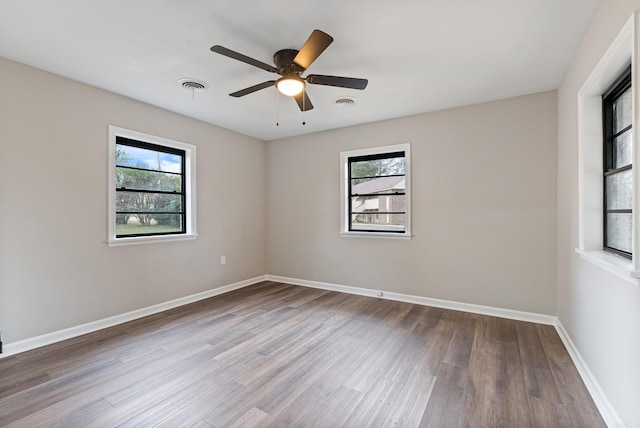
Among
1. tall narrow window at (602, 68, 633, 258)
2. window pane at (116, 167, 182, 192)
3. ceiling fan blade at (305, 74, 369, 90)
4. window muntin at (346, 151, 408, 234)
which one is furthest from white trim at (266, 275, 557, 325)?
ceiling fan blade at (305, 74, 369, 90)

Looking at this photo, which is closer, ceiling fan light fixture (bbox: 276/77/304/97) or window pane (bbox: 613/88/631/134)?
window pane (bbox: 613/88/631/134)

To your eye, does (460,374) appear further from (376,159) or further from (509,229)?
(376,159)

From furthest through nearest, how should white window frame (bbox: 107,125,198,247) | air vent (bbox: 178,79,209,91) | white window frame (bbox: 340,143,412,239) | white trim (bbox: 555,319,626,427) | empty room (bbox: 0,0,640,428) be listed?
white window frame (bbox: 340,143,412,239) → white window frame (bbox: 107,125,198,247) → air vent (bbox: 178,79,209,91) → empty room (bbox: 0,0,640,428) → white trim (bbox: 555,319,626,427)

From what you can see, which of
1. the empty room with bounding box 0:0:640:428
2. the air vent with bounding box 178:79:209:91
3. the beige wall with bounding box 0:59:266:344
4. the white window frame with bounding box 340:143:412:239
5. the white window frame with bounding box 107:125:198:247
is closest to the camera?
the empty room with bounding box 0:0:640:428

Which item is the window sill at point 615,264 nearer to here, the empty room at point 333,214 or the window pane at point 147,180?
the empty room at point 333,214

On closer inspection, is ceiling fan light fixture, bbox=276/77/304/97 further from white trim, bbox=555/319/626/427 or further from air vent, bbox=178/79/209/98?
white trim, bbox=555/319/626/427

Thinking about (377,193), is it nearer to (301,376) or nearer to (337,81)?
(337,81)

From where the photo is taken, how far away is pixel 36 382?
2172 millimetres

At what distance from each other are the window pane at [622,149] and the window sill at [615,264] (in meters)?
0.60

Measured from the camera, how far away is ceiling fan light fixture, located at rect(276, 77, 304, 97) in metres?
2.46

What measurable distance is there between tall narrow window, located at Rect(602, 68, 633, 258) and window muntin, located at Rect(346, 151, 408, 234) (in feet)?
7.06

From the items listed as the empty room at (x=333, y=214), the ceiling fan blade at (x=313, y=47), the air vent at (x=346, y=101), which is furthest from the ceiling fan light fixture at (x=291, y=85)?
the air vent at (x=346, y=101)

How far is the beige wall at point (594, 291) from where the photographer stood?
5.08 ft

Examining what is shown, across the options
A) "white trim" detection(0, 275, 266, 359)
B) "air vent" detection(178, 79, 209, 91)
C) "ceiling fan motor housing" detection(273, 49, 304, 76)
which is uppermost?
"air vent" detection(178, 79, 209, 91)
